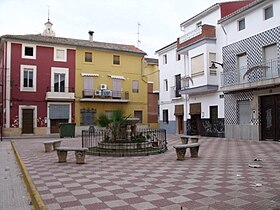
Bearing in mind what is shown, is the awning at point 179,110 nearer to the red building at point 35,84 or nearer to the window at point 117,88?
the window at point 117,88

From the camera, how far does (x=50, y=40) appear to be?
29219 mm

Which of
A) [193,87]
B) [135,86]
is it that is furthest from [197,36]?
[135,86]

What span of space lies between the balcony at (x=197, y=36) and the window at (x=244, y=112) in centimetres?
534

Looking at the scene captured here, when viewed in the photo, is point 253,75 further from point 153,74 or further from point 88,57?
point 153,74

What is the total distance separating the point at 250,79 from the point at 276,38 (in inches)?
105

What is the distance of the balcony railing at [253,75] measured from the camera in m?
16.0

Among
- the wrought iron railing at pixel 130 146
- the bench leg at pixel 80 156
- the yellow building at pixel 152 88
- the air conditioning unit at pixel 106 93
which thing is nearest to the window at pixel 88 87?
the air conditioning unit at pixel 106 93

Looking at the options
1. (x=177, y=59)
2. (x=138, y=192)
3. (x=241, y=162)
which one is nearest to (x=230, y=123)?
(x=177, y=59)

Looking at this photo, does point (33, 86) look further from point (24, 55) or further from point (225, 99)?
point (225, 99)

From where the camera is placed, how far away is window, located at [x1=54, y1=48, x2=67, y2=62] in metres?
29.7

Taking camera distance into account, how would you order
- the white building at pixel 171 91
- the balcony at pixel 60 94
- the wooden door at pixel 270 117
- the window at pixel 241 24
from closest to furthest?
the wooden door at pixel 270 117 < the window at pixel 241 24 < the white building at pixel 171 91 < the balcony at pixel 60 94

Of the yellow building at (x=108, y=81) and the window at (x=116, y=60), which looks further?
the window at (x=116, y=60)

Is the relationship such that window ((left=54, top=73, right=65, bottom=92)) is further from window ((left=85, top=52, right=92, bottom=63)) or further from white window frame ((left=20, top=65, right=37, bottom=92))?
window ((left=85, top=52, right=92, bottom=63))

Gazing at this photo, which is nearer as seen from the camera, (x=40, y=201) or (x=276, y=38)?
(x=40, y=201)
